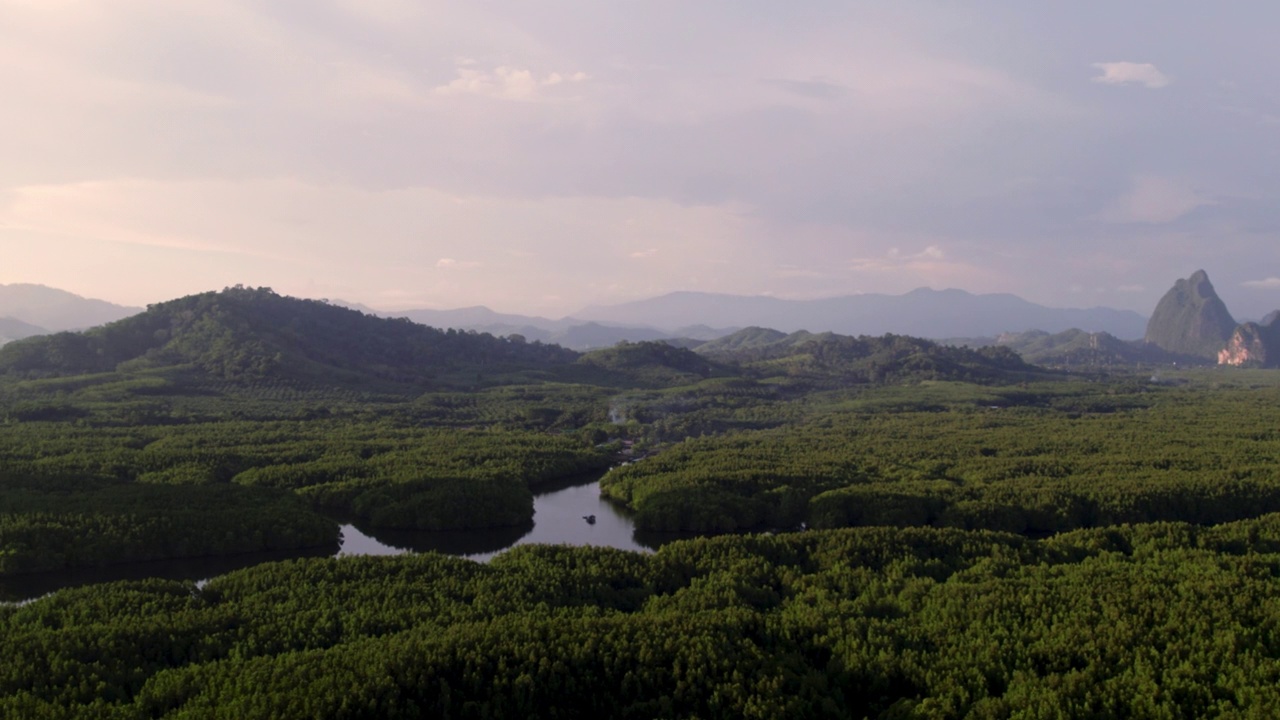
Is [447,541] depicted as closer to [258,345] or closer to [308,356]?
[258,345]

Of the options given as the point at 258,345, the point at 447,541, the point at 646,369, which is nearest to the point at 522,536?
the point at 447,541

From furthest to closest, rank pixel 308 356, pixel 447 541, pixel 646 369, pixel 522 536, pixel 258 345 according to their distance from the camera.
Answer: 1. pixel 646 369
2. pixel 308 356
3. pixel 258 345
4. pixel 522 536
5. pixel 447 541

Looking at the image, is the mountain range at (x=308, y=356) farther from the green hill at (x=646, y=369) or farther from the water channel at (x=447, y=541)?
the water channel at (x=447, y=541)

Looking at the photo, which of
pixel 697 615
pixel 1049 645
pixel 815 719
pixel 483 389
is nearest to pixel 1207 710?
pixel 1049 645

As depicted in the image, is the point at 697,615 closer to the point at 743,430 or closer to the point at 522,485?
the point at 522,485

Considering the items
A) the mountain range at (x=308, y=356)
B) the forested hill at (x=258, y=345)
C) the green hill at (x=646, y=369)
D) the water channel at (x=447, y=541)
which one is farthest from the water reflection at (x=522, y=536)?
the green hill at (x=646, y=369)

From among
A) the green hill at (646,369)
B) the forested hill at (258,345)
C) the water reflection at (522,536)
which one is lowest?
the water reflection at (522,536)
